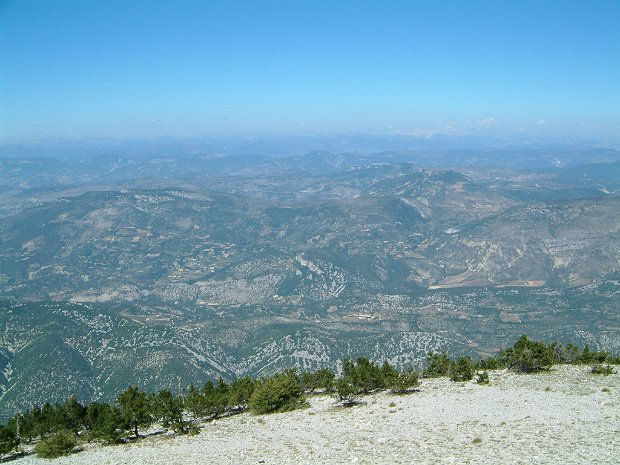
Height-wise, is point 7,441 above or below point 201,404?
above

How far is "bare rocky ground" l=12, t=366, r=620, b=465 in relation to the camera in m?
30.0

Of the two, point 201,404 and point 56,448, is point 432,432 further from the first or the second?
point 56,448

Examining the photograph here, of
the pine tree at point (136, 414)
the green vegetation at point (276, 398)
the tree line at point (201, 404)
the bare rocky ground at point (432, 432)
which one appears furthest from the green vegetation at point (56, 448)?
the green vegetation at point (276, 398)

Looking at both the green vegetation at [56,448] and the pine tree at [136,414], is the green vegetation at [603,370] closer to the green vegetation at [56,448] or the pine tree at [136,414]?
the pine tree at [136,414]

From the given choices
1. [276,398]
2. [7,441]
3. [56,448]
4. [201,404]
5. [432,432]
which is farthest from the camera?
[201,404]

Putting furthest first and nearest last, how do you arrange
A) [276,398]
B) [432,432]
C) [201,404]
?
[201,404]
[276,398]
[432,432]

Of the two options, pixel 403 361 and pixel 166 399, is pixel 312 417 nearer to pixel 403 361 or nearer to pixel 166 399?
pixel 166 399

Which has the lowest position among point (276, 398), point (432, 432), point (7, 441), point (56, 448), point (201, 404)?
point (201, 404)

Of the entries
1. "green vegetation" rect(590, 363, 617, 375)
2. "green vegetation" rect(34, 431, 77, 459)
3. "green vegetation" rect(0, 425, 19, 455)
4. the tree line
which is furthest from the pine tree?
"green vegetation" rect(590, 363, 617, 375)

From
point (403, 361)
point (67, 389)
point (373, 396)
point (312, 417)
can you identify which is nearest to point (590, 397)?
point (373, 396)

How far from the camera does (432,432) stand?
3572cm

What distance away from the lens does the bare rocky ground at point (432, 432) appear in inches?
1180

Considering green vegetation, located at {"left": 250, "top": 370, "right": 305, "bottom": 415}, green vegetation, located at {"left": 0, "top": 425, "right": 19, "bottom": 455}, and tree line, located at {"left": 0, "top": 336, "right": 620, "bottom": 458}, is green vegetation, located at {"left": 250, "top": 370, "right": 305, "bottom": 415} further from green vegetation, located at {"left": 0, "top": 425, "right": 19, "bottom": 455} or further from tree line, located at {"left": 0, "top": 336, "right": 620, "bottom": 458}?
green vegetation, located at {"left": 0, "top": 425, "right": 19, "bottom": 455}

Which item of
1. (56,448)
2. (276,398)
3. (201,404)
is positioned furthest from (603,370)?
(56,448)
